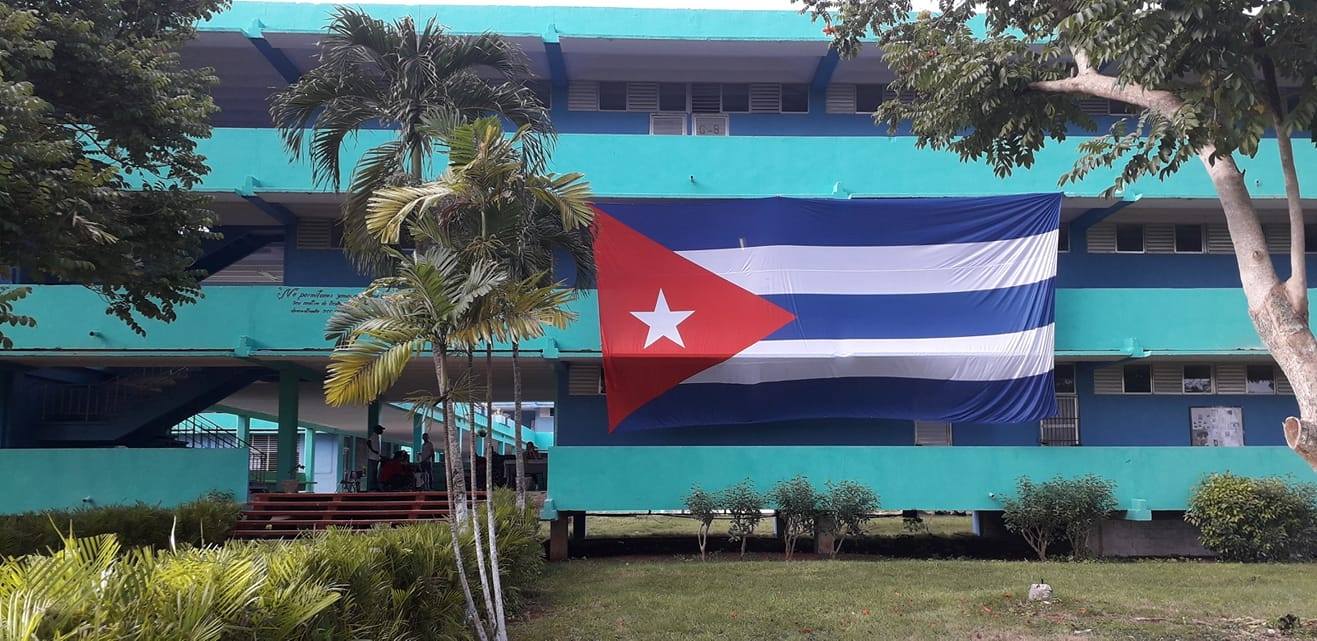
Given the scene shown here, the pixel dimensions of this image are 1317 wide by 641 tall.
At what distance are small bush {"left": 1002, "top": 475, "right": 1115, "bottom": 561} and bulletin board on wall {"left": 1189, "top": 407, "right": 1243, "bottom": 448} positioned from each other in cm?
366

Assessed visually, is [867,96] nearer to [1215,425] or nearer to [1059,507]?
[1059,507]

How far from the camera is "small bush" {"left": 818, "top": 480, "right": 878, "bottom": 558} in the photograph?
14.9 m

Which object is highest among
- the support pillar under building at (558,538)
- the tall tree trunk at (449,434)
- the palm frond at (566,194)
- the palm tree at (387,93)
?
the palm tree at (387,93)

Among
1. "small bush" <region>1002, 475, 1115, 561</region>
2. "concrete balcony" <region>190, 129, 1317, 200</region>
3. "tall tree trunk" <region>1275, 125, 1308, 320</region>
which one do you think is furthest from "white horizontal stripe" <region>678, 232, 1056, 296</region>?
"tall tree trunk" <region>1275, 125, 1308, 320</region>

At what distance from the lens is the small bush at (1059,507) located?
48.5ft

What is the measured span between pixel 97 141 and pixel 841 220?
10280 millimetres

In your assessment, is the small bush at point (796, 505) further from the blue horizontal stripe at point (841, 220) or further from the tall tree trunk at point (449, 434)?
the tall tree trunk at point (449, 434)

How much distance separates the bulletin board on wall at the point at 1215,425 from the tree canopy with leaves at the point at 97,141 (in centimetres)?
1600

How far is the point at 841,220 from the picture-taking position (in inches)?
619

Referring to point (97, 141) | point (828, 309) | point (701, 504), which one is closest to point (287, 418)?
point (97, 141)

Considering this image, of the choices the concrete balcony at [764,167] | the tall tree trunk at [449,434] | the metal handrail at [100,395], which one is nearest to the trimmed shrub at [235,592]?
the tall tree trunk at [449,434]

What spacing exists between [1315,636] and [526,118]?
31.4ft

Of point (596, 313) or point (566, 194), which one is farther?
point (596, 313)

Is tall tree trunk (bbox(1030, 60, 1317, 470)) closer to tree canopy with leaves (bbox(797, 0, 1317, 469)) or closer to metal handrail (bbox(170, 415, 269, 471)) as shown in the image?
A: tree canopy with leaves (bbox(797, 0, 1317, 469))
